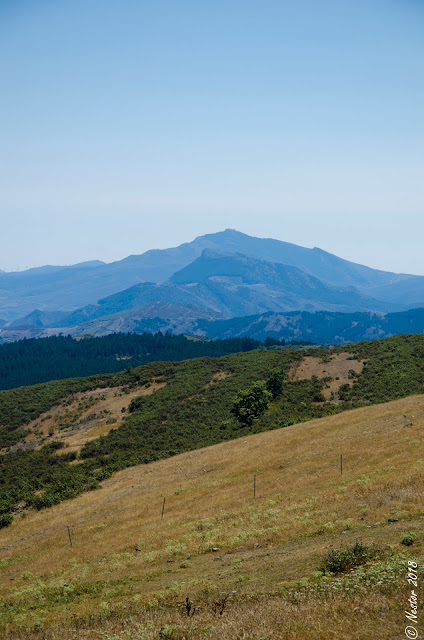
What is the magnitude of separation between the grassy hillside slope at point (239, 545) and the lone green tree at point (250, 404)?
55.3 feet

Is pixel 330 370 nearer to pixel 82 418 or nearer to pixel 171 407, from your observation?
pixel 171 407

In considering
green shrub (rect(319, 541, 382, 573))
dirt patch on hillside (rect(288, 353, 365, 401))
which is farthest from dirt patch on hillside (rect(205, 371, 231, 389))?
green shrub (rect(319, 541, 382, 573))

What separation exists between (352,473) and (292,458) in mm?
9303

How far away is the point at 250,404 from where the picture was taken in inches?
2613

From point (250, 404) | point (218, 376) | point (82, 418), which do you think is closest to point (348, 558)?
point (250, 404)

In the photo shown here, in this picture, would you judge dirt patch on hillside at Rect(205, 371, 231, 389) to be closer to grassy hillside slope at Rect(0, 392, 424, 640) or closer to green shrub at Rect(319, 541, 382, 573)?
grassy hillside slope at Rect(0, 392, 424, 640)

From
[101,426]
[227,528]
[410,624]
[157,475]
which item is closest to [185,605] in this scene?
[410,624]

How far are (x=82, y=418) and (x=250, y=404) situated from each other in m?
36.4

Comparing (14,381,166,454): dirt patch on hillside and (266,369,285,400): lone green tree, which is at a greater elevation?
(266,369,285,400): lone green tree

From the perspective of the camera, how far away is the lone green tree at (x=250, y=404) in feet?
213

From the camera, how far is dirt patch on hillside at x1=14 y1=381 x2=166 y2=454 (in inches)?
2953

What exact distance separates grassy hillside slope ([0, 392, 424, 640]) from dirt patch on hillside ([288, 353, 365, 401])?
28223 millimetres

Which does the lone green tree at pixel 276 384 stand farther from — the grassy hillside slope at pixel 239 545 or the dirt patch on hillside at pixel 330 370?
the grassy hillside slope at pixel 239 545

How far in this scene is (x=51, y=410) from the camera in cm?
9181
